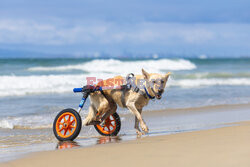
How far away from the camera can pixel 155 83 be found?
6.46m

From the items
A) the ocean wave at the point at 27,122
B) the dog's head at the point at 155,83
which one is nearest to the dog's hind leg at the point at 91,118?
the dog's head at the point at 155,83

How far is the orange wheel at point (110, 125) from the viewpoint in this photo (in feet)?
A: 24.1

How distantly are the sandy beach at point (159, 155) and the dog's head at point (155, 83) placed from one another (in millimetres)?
995

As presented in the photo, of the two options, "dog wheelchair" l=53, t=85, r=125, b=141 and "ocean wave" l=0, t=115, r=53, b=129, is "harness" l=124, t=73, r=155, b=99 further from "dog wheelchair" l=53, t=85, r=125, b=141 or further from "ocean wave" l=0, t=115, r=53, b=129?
"ocean wave" l=0, t=115, r=53, b=129

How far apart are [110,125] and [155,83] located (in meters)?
1.49

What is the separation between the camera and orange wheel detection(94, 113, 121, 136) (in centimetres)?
735

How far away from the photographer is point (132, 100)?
22.0 feet

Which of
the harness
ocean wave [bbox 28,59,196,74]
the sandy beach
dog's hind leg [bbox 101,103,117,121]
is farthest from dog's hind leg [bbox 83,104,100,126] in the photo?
ocean wave [bbox 28,59,196,74]

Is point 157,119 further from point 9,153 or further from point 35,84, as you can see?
point 35,84

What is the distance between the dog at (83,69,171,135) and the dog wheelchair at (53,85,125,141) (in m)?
0.19

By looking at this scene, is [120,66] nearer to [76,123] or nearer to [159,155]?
[76,123]

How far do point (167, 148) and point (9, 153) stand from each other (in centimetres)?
220

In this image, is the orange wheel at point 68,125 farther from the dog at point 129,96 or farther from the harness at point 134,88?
the harness at point 134,88

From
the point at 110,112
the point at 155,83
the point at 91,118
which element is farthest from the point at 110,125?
the point at 155,83
